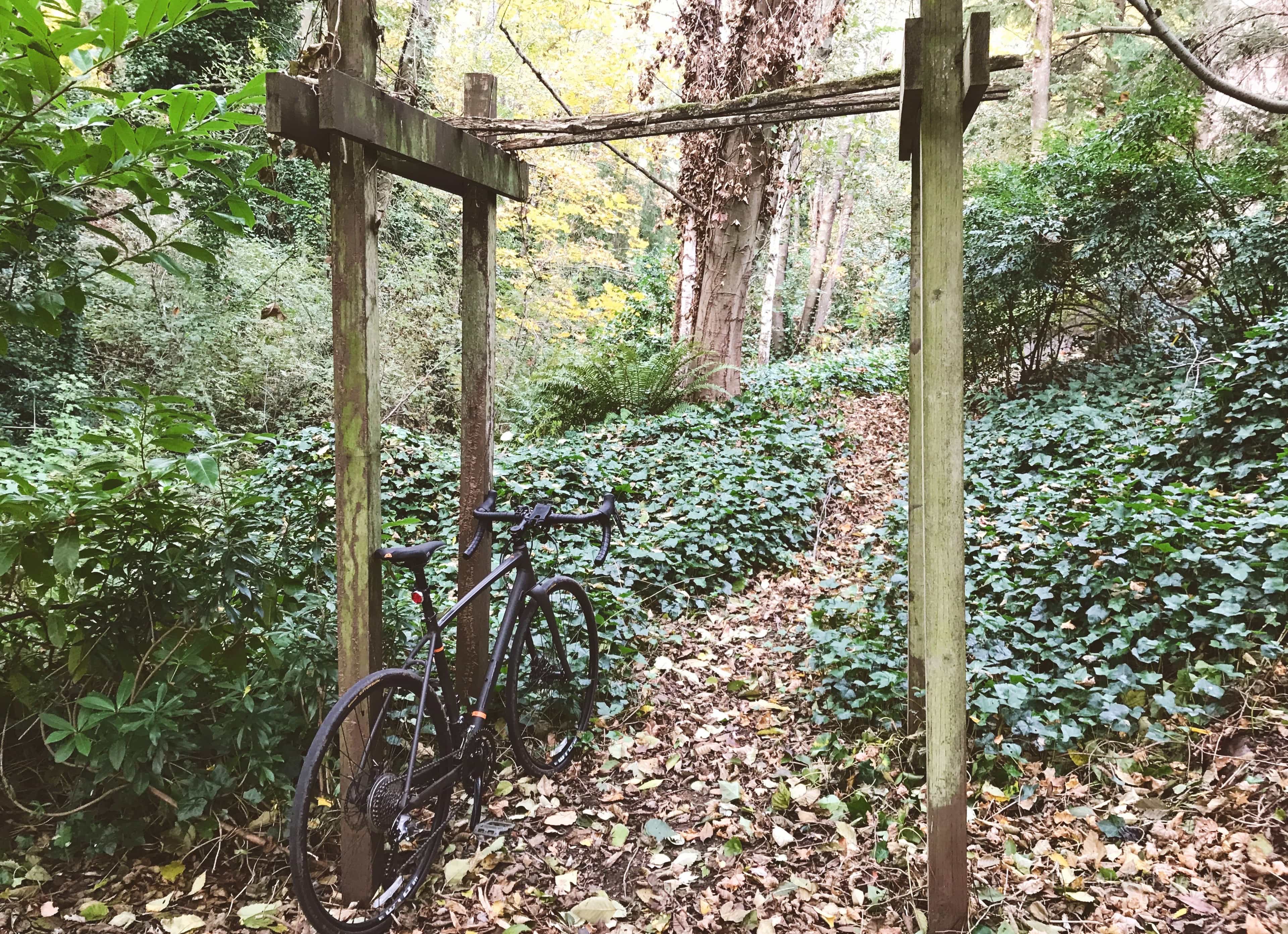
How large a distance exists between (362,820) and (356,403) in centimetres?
156

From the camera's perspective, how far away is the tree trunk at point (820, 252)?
65.3 feet

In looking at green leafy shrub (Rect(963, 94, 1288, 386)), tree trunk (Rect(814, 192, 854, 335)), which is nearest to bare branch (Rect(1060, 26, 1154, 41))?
green leafy shrub (Rect(963, 94, 1288, 386))

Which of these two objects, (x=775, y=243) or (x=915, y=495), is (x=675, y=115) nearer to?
(x=915, y=495)

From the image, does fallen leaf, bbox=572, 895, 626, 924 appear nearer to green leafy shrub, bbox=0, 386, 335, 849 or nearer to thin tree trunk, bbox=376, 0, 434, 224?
green leafy shrub, bbox=0, 386, 335, 849

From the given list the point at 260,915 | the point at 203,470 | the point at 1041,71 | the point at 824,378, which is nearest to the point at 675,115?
the point at 203,470

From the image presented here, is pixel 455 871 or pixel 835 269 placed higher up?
pixel 835 269

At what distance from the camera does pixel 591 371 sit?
29.4 ft

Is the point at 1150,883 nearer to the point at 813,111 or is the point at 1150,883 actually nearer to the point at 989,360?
the point at 813,111

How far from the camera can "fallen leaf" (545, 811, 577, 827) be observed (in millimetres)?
3260

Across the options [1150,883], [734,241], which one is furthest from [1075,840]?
[734,241]

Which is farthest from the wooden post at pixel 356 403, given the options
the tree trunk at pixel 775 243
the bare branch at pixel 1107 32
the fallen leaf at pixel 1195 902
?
the tree trunk at pixel 775 243

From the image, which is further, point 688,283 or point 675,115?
point 688,283

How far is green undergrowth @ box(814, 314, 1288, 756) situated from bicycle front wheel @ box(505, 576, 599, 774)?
1364mm

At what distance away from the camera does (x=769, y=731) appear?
3887 mm
